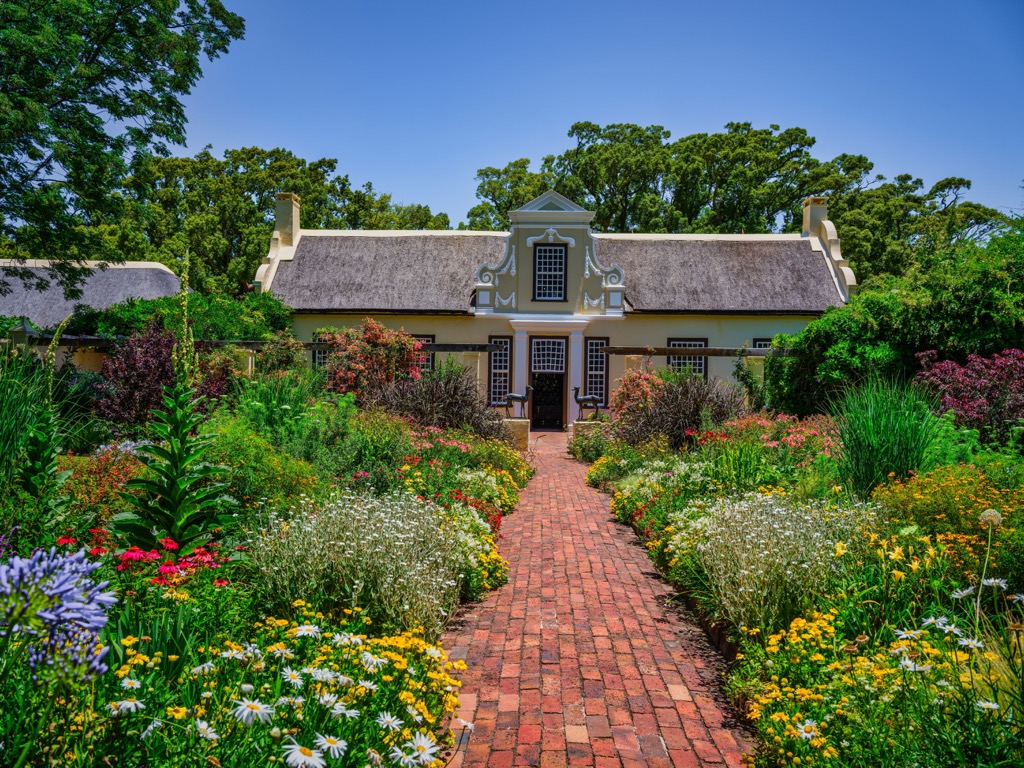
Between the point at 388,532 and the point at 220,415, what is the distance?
4260mm

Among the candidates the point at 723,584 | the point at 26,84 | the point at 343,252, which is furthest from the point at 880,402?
the point at 343,252

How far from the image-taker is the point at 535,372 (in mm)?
21875

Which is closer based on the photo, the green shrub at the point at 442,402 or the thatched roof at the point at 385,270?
the green shrub at the point at 442,402

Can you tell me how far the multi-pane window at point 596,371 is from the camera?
22016 millimetres

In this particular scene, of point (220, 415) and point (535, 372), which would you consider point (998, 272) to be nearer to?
point (220, 415)

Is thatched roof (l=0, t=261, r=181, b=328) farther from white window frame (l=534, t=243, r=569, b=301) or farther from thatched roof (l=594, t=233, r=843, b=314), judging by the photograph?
thatched roof (l=594, t=233, r=843, b=314)

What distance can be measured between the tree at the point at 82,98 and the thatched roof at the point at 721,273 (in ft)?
44.9

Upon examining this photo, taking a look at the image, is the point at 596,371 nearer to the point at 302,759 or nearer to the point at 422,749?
the point at 422,749

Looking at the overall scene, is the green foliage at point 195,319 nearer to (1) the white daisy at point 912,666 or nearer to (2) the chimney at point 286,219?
(2) the chimney at point 286,219

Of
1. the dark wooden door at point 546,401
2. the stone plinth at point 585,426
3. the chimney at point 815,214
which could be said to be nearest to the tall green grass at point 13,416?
the stone plinth at point 585,426

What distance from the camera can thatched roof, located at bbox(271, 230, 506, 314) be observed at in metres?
22.6

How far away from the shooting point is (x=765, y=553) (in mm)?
4688

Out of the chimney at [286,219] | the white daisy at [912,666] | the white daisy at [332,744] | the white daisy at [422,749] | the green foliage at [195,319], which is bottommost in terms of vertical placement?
the white daisy at [422,749]

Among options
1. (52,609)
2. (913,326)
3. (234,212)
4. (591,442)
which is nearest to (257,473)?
(52,609)
